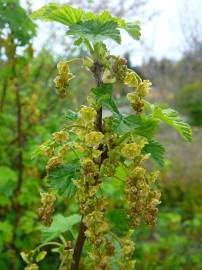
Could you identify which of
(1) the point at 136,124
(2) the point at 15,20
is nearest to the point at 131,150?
(1) the point at 136,124

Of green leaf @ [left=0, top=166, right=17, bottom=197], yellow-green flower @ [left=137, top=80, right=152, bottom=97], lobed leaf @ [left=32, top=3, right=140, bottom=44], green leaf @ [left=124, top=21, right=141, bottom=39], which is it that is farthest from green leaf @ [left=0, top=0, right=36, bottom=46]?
yellow-green flower @ [left=137, top=80, right=152, bottom=97]

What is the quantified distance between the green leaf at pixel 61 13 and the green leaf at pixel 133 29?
119 mm

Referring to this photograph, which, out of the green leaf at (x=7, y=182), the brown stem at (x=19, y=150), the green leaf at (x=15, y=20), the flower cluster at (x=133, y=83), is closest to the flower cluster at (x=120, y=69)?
the flower cluster at (x=133, y=83)

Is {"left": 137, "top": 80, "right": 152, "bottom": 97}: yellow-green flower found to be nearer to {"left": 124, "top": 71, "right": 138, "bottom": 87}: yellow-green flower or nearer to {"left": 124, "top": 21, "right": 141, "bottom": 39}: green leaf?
{"left": 124, "top": 71, "right": 138, "bottom": 87}: yellow-green flower

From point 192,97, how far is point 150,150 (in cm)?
1301

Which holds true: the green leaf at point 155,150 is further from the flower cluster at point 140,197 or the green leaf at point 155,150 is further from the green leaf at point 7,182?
the green leaf at point 7,182

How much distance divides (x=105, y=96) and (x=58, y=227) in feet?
1.62

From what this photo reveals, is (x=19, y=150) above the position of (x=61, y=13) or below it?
below

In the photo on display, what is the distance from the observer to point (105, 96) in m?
1.07

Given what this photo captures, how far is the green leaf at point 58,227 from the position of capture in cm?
135

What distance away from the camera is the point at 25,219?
112 inches

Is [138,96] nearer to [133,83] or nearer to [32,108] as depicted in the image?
[133,83]

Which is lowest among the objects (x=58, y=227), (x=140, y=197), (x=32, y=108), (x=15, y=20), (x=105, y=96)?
(x=58, y=227)

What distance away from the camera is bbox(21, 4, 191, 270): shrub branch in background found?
1.03 metres
